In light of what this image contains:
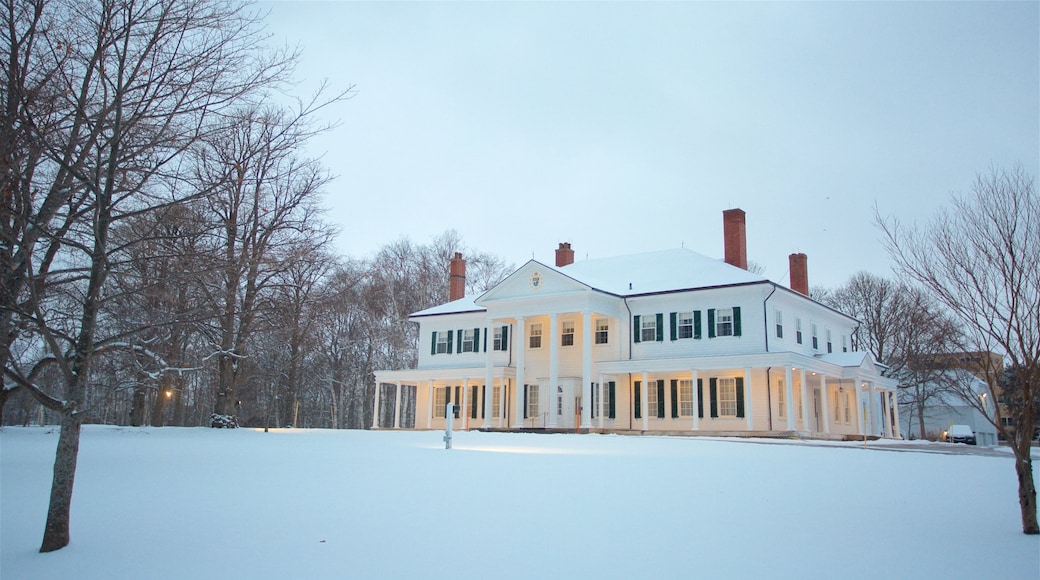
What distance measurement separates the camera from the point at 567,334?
115 feet

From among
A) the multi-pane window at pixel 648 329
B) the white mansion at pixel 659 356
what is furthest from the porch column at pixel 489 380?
the multi-pane window at pixel 648 329

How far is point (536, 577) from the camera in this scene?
6500 mm

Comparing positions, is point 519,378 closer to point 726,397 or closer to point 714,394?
point 714,394

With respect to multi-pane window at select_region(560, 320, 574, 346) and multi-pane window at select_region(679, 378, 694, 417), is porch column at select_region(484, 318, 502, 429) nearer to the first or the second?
multi-pane window at select_region(560, 320, 574, 346)

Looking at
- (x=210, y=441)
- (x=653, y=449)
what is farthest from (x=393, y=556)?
(x=210, y=441)

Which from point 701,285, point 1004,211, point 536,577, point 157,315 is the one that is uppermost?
point 701,285

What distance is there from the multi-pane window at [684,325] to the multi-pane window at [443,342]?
12.5 meters

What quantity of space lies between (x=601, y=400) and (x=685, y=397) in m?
3.56

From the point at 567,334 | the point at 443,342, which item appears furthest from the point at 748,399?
the point at 443,342

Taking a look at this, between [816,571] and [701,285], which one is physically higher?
[701,285]

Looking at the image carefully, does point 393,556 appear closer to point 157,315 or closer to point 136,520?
point 136,520

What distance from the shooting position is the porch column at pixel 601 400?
32.3m

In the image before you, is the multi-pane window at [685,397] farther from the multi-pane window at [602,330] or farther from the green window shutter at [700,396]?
the multi-pane window at [602,330]

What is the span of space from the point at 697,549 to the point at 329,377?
47986 mm
